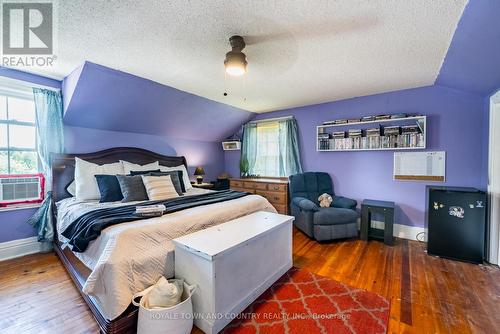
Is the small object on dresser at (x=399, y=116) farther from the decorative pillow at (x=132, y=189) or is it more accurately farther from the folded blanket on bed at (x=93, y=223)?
the decorative pillow at (x=132, y=189)

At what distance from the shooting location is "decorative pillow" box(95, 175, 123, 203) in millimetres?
2594

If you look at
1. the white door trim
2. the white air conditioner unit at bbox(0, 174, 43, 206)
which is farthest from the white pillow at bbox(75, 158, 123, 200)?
the white door trim

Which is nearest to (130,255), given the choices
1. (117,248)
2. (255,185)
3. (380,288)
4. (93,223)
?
(117,248)

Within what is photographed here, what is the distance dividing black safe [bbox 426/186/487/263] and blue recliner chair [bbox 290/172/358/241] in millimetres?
894

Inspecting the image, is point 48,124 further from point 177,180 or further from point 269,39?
point 269,39

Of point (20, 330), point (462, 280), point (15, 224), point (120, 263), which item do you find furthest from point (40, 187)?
point (462, 280)

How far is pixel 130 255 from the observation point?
1489 millimetres

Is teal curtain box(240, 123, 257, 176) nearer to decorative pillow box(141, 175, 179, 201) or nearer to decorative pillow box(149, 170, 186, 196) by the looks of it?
decorative pillow box(149, 170, 186, 196)

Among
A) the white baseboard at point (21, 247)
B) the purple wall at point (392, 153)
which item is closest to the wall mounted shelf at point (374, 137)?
the purple wall at point (392, 153)

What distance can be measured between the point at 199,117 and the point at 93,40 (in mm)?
2181

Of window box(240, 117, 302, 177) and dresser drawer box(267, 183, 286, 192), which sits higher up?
window box(240, 117, 302, 177)

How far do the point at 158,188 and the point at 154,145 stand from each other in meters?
1.43

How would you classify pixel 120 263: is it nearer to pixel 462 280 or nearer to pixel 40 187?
pixel 40 187

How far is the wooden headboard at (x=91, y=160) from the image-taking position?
2799mm
